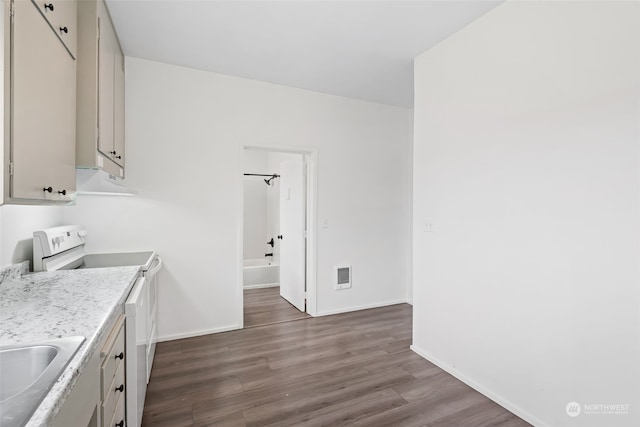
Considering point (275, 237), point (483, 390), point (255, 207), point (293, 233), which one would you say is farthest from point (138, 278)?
point (255, 207)

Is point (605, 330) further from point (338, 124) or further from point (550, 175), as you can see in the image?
point (338, 124)

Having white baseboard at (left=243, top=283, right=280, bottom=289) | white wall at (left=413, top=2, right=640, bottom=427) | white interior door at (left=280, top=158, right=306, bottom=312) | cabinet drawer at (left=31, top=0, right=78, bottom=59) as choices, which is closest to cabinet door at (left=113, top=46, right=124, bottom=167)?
cabinet drawer at (left=31, top=0, right=78, bottom=59)

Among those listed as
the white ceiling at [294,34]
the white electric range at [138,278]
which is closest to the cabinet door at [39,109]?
the white electric range at [138,278]

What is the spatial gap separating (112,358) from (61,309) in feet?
0.95

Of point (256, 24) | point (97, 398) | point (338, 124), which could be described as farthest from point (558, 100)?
point (97, 398)

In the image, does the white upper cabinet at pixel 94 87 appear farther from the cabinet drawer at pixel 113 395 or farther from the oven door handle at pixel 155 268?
the cabinet drawer at pixel 113 395

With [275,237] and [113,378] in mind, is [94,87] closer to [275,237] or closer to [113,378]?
[113,378]

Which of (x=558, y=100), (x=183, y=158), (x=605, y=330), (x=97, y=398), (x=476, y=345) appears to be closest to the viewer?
(x=97, y=398)

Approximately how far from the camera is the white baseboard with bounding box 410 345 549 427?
6.13 feet

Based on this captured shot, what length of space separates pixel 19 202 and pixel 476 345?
2.72 meters

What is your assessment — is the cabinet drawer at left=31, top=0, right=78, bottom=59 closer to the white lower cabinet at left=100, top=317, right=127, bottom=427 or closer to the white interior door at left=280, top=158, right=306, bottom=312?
the white lower cabinet at left=100, top=317, right=127, bottom=427

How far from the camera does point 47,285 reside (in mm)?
1627

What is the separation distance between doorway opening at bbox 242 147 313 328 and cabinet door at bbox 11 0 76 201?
1.78 m

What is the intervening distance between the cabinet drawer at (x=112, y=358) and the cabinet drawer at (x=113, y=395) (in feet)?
0.06
